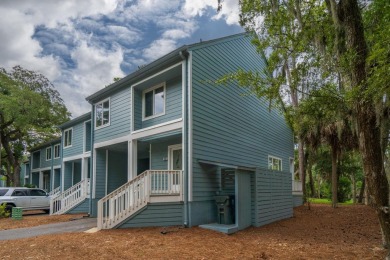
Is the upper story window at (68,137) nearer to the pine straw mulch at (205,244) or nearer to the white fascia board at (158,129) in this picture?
the white fascia board at (158,129)

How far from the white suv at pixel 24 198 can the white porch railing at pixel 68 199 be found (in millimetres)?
1341

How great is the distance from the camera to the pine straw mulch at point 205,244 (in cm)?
655

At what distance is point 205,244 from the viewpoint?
752cm

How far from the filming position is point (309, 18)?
7.83 meters

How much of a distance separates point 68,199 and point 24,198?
263cm

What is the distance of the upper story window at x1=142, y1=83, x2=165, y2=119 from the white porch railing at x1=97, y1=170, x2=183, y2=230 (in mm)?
3100

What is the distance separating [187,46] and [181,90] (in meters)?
1.84

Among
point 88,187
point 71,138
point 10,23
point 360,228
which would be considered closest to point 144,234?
point 360,228

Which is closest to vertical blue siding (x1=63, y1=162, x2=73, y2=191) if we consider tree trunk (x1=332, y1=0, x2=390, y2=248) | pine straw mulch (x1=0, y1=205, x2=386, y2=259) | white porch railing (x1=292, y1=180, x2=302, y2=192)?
pine straw mulch (x1=0, y1=205, x2=386, y2=259)

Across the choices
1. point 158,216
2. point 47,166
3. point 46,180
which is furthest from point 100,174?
point 46,180

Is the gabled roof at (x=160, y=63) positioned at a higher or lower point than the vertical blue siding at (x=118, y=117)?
higher

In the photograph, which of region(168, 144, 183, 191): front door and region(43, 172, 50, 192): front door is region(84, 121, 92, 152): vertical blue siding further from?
region(43, 172, 50, 192): front door

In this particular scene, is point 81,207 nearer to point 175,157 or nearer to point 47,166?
point 175,157

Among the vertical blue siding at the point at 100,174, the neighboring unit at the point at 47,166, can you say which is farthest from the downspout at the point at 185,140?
the neighboring unit at the point at 47,166
